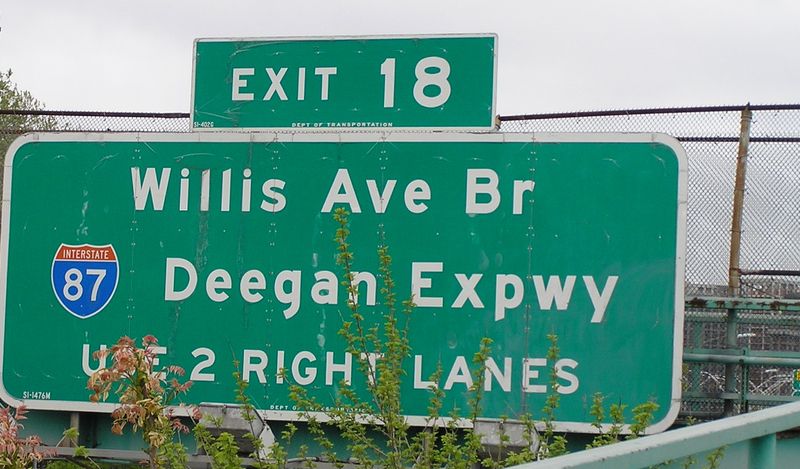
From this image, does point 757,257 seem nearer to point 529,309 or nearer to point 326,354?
point 529,309

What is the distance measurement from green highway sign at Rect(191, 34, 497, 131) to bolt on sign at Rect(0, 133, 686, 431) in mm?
161

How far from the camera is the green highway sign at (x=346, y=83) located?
6.87 metres

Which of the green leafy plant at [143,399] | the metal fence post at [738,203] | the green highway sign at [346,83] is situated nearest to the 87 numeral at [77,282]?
the green highway sign at [346,83]

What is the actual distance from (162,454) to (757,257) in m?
5.27

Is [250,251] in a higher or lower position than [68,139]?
lower

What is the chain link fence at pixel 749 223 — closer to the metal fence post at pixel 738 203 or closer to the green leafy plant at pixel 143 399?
the metal fence post at pixel 738 203

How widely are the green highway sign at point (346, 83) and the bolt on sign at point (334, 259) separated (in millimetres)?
161

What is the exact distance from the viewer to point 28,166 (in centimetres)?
743

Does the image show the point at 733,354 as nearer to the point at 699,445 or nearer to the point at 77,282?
the point at 77,282

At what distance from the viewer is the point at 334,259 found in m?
6.91

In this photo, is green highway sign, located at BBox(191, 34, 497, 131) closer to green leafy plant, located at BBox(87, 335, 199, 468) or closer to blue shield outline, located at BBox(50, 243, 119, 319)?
blue shield outline, located at BBox(50, 243, 119, 319)

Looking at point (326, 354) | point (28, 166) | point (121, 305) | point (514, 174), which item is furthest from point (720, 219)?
point (28, 166)

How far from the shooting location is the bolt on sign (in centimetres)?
653

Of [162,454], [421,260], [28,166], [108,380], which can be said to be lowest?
[162,454]
